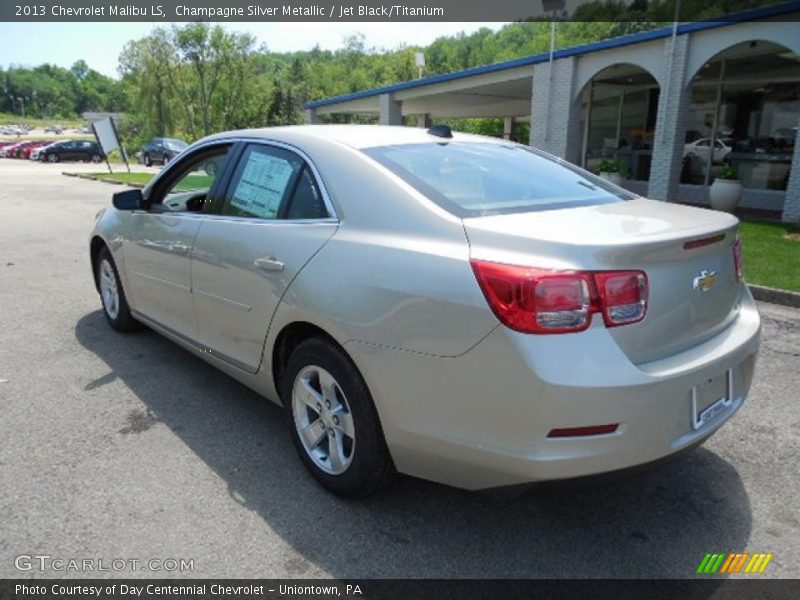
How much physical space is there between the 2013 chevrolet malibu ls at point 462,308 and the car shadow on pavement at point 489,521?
170 millimetres

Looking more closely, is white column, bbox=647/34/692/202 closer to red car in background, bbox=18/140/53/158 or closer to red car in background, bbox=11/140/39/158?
red car in background, bbox=18/140/53/158

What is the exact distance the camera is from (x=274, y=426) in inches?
143

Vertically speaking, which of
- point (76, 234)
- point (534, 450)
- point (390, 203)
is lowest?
point (76, 234)

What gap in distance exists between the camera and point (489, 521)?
2.73m

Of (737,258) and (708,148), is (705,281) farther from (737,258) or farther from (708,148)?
(708,148)

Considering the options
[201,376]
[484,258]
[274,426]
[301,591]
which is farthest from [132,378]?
[484,258]

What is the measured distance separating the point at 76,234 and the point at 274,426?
880cm

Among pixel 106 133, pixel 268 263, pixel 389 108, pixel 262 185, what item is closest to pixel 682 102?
pixel 389 108

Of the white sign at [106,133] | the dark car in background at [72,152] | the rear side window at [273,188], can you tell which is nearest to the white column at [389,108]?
the white sign at [106,133]

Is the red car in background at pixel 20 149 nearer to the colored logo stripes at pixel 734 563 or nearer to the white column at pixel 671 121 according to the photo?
the white column at pixel 671 121

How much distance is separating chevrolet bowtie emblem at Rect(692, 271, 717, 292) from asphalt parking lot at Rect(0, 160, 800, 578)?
70 cm

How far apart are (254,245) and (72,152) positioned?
160 ft

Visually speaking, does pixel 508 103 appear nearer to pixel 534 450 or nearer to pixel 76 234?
pixel 76 234

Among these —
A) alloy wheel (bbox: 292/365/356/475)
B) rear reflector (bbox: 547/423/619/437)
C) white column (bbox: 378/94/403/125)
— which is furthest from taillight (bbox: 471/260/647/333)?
white column (bbox: 378/94/403/125)
